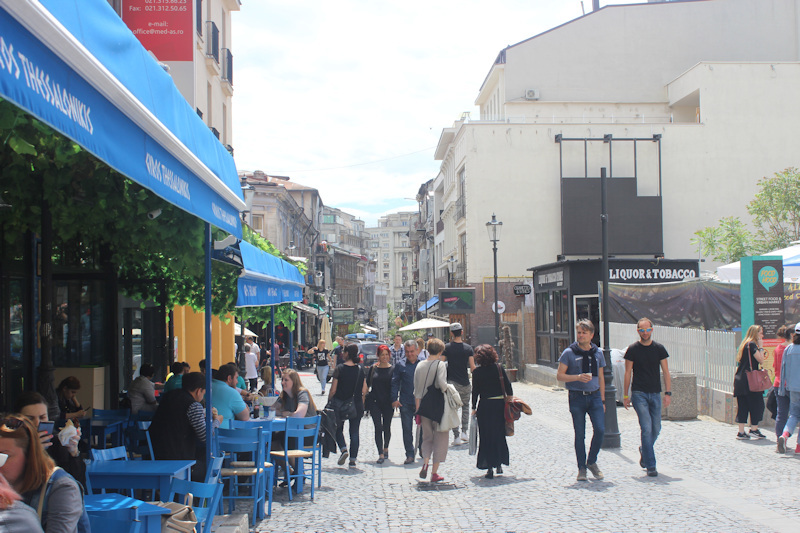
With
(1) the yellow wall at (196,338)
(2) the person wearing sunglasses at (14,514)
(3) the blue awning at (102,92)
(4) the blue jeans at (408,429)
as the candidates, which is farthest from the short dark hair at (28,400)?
(1) the yellow wall at (196,338)

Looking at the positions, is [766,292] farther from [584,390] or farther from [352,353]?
[352,353]

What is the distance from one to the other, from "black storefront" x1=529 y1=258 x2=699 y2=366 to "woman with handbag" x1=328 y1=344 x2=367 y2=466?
14.2 metres

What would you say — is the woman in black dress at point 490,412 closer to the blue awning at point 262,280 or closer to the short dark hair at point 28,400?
the blue awning at point 262,280

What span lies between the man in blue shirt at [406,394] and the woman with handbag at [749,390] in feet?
16.4

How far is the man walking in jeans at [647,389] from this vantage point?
30.0 ft

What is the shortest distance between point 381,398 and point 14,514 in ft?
25.6

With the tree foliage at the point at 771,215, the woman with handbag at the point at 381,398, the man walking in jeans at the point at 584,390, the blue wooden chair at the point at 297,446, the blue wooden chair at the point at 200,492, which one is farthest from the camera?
the tree foliage at the point at 771,215

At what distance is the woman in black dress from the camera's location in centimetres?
938

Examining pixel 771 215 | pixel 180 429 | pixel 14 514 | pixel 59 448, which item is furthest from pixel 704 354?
pixel 771 215

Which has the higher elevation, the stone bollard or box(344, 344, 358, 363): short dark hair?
box(344, 344, 358, 363): short dark hair

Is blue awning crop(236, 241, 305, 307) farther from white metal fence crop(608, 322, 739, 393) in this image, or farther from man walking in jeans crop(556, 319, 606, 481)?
white metal fence crop(608, 322, 739, 393)

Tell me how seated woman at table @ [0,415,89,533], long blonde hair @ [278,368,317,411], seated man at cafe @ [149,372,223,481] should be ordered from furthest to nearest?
1. long blonde hair @ [278,368,317,411]
2. seated man at cafe @ [149,372,223,481]
3. seated woman at table @ [0,415,89,533]

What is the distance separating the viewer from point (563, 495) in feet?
27.4

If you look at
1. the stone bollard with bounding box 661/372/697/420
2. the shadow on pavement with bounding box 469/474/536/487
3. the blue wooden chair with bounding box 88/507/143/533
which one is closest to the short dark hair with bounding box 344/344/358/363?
the shadow on pavement with bounding box 469/474/536/487
